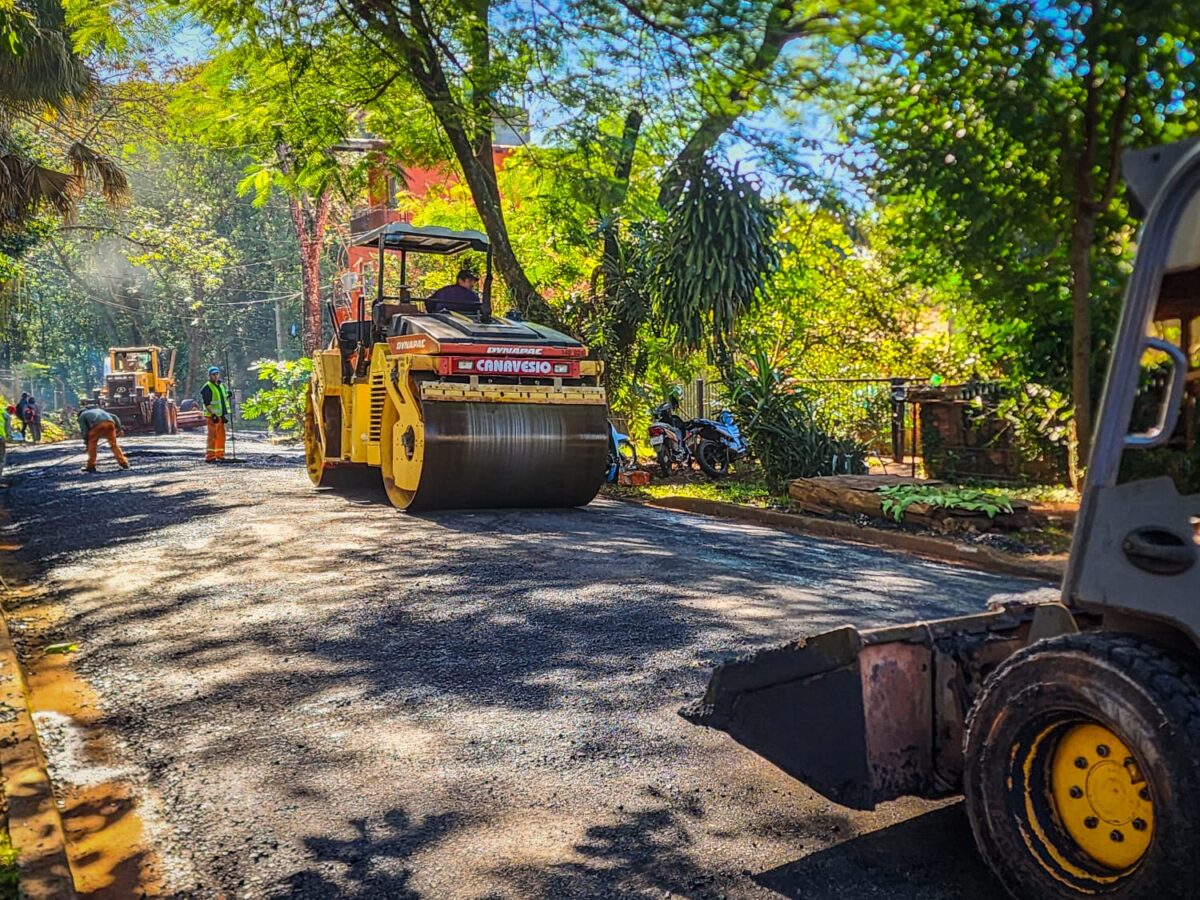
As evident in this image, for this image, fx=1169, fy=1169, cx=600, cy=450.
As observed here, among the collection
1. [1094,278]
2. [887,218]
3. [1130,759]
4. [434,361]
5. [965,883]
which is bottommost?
[965,883]

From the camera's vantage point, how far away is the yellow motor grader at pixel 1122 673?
268cm

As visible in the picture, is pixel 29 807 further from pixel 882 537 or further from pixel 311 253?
pixel 311 253

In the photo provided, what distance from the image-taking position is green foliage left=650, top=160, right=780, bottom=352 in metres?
15.6

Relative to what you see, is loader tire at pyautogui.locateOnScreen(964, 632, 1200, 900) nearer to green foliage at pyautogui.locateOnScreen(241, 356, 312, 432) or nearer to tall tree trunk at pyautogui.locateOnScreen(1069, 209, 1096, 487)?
tall tree trunk at pyautogui.locateOnScreen(1069, 209, 1096, 487)

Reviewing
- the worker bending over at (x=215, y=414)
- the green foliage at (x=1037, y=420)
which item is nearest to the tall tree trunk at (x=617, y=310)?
the green foliage at (x=1037, y=420)

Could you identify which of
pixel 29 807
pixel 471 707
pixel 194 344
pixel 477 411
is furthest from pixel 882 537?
pixel 194 344

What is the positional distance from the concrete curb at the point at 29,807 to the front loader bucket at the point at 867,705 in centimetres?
200

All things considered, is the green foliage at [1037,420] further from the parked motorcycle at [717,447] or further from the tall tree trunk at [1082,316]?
the parked motorcycle at [717,447]

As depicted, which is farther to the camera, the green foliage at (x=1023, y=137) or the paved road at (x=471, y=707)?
the green foliage at (x=1023, y=137)

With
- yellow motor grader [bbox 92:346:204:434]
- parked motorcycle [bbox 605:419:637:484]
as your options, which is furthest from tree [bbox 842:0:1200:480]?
yellow motor grader [bbox 92:346:204:434]

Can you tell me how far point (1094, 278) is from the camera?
38.6 feet

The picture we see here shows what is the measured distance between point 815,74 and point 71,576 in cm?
668

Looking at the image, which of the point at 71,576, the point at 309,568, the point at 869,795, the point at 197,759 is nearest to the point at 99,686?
the point at 197,759

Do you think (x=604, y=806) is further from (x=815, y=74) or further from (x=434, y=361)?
(x=434, y=361)
